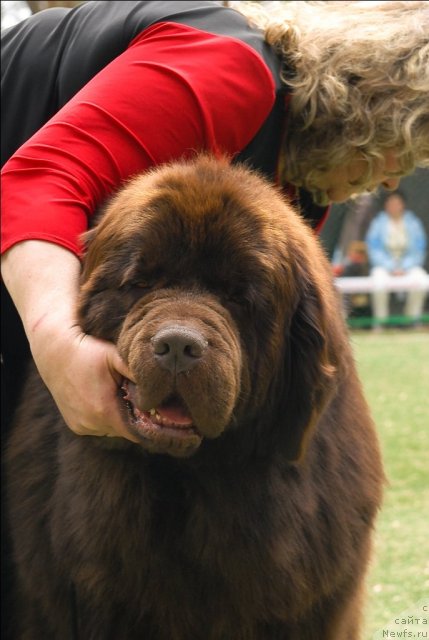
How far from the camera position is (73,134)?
7.24 feet

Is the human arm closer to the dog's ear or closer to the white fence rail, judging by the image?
the dog's ear

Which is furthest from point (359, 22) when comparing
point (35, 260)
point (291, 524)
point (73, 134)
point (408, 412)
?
point (408, 412)

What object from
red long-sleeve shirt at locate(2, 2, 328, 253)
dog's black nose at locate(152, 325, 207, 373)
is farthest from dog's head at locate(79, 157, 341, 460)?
red long-sleeve shirt at locate(2, 2, 328, 253)

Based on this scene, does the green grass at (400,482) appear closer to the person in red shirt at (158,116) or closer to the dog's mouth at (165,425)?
the person in red shirt at (158,116)

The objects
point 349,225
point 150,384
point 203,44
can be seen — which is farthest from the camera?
point 349,225

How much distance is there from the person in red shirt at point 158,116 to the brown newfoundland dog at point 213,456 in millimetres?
89

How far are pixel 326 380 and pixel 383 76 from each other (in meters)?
0.87

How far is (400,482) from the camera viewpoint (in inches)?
199

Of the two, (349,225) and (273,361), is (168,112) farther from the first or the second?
(349,225)

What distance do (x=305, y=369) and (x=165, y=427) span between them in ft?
1.23

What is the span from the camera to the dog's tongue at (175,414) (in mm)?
1957

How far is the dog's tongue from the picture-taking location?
1957 millimetres

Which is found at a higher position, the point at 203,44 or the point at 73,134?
the point at 203,44

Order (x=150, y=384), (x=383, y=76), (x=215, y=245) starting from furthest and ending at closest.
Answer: (x=383, y=76)
(x=215, y=245)
(x=150, y=384)
